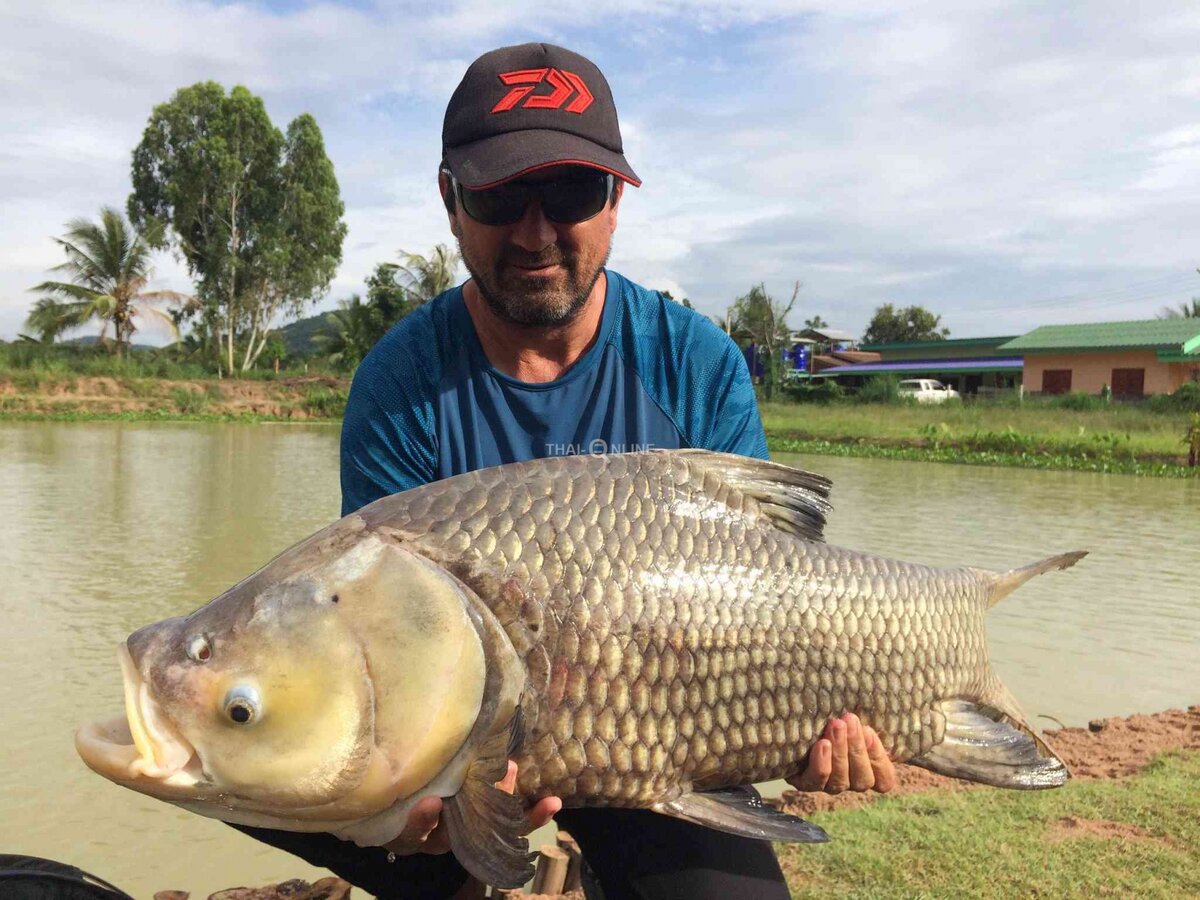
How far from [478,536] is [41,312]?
112ft

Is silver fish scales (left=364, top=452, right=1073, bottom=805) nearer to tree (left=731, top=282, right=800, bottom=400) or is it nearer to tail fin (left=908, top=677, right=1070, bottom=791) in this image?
tail fin (left=908, top=677, right=1070, bottom=791)

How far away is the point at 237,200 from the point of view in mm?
34062

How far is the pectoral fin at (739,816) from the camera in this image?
1702 mm

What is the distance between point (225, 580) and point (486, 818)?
21.2ft

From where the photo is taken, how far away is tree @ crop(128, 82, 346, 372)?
33.5 metres

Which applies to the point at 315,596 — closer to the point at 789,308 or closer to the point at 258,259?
the point at 258,259

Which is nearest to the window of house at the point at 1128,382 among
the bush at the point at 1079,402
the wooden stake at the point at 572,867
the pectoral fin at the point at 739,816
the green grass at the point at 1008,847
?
the bush at the point at 1079,402

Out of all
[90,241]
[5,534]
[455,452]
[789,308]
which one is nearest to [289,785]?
[455,452]

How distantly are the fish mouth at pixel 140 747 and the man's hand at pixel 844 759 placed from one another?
1.06 metres

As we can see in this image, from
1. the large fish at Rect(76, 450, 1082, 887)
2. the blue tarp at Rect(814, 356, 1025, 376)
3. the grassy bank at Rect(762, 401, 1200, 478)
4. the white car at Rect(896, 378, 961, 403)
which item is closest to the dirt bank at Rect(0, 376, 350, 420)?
the grassy bank at Rect(762, 401, 1200, 478)

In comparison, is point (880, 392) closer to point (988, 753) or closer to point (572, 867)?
point (572, 867)

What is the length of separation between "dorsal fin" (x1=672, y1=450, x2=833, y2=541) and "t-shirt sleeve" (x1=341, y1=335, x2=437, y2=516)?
70 cm

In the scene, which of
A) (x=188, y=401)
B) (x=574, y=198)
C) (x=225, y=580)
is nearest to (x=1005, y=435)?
(x=225, y=580)

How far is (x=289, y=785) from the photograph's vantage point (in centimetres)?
143
